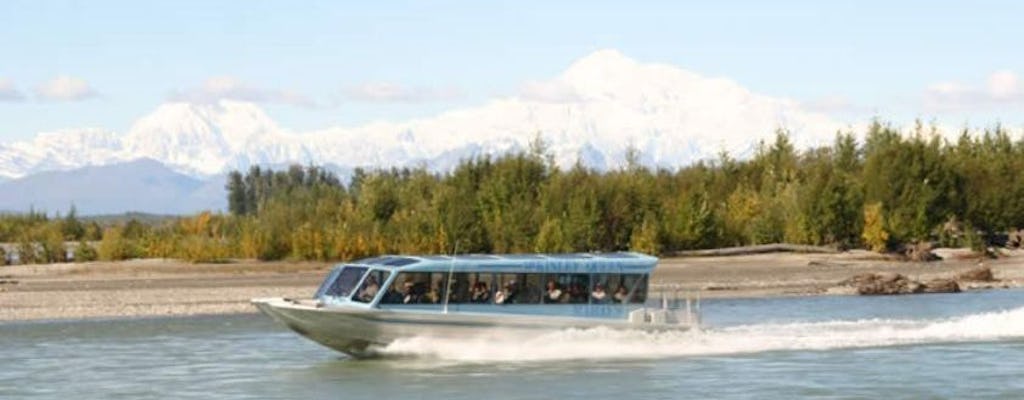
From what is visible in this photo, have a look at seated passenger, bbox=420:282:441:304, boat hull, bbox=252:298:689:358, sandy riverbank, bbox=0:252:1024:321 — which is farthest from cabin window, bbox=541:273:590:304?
sandy riverbank, bbox=0:252:1024:321

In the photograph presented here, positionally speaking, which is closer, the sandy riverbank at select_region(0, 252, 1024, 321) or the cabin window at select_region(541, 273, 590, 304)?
the cabin window at select_region(541, 273, 590, 304)

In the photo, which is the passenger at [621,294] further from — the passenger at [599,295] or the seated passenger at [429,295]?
the seated passenger at [429,295]

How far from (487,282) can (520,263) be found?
75 cm

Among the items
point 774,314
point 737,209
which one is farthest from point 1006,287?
point 737,209

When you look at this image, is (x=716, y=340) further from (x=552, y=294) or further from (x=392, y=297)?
(x=392, y=297)

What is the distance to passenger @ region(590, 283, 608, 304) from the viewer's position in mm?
36969

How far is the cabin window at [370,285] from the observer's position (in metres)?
35.5

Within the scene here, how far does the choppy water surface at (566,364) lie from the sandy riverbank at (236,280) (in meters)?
7.36

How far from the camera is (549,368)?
35531mm

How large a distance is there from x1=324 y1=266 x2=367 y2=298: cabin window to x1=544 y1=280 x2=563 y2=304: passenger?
12.2 ft

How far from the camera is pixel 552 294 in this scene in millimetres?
36625

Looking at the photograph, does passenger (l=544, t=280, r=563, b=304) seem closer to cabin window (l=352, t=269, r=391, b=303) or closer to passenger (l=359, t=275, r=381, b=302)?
cabin window (l=352, t=269, r=391, b=303)

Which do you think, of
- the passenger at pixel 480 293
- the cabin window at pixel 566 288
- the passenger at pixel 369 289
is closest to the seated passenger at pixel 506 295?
the passenger at pixel 480 293

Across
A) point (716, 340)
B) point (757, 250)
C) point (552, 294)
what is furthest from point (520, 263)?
point (757, 250)
